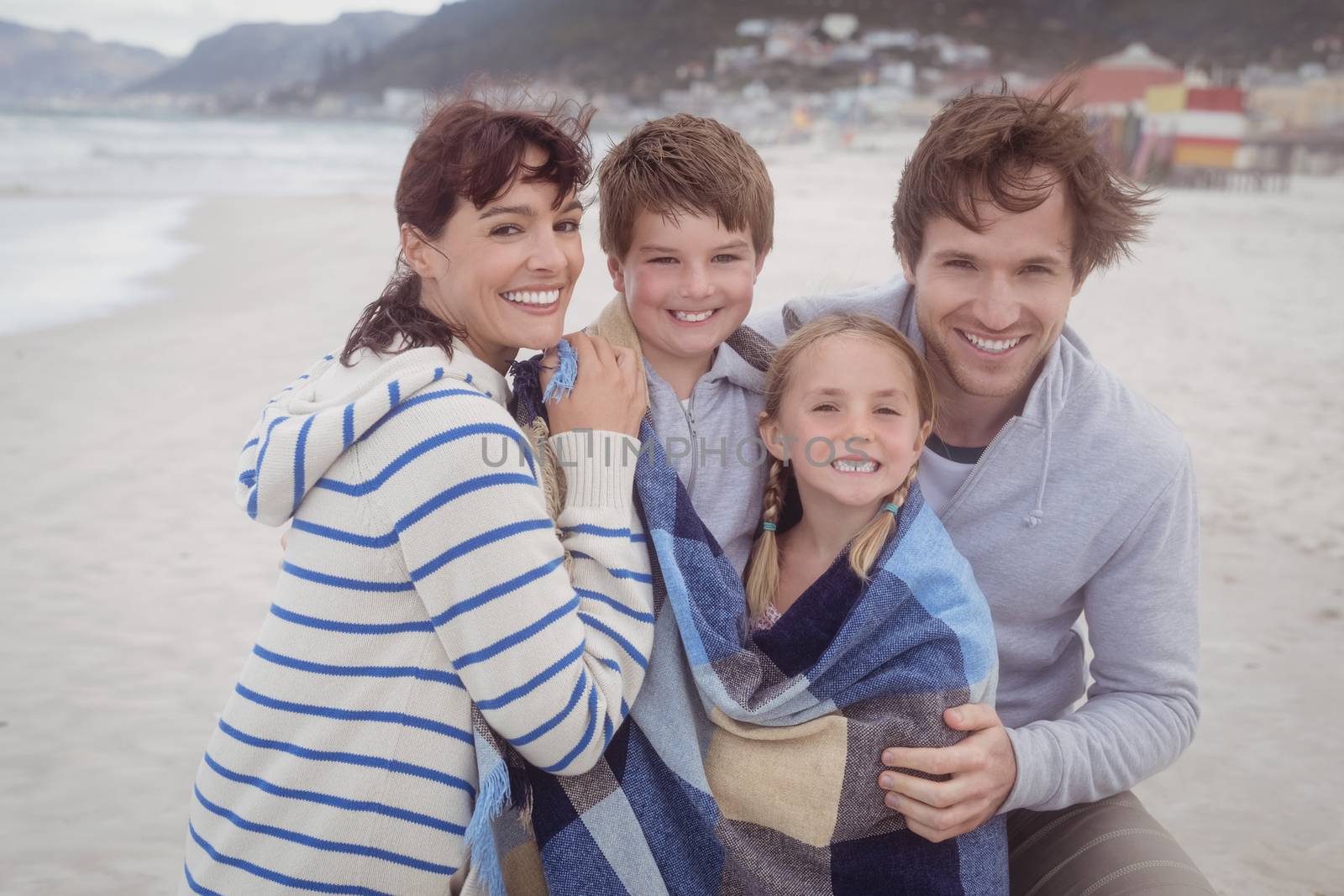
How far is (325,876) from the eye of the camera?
1705mm

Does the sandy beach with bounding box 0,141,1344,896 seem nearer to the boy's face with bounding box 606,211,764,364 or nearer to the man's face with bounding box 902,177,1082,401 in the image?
the man's face with bounding box 902,177,1082,401

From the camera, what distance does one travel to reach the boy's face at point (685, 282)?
216 cm

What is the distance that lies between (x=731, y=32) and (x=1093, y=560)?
86.6 metres

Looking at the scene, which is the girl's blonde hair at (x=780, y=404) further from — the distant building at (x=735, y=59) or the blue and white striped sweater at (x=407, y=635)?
the distant building at (x=735, y=59)

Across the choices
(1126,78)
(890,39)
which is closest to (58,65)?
(890,39)

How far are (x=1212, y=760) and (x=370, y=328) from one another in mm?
3431

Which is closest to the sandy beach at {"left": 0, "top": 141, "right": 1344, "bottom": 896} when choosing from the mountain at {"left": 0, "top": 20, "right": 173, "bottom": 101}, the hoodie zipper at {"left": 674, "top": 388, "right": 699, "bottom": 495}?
the hoodie zipper at {"left": 674, "top": 388, "right": 699, "bottom": 495}

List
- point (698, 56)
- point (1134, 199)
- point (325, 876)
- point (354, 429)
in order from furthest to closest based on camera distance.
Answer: point (698, 56) → point (1134, 199) → point (325, 876) → point (354, 429)

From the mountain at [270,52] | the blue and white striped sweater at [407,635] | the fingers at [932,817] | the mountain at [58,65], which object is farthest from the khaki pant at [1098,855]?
the mountain at [270,52]

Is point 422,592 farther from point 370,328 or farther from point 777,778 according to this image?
point 777,778

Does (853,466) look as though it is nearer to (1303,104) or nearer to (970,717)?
(970,717)

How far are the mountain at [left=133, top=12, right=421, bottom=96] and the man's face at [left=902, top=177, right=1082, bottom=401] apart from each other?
114 meters

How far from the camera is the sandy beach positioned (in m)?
3.29

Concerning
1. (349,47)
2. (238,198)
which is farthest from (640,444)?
(349,47)
